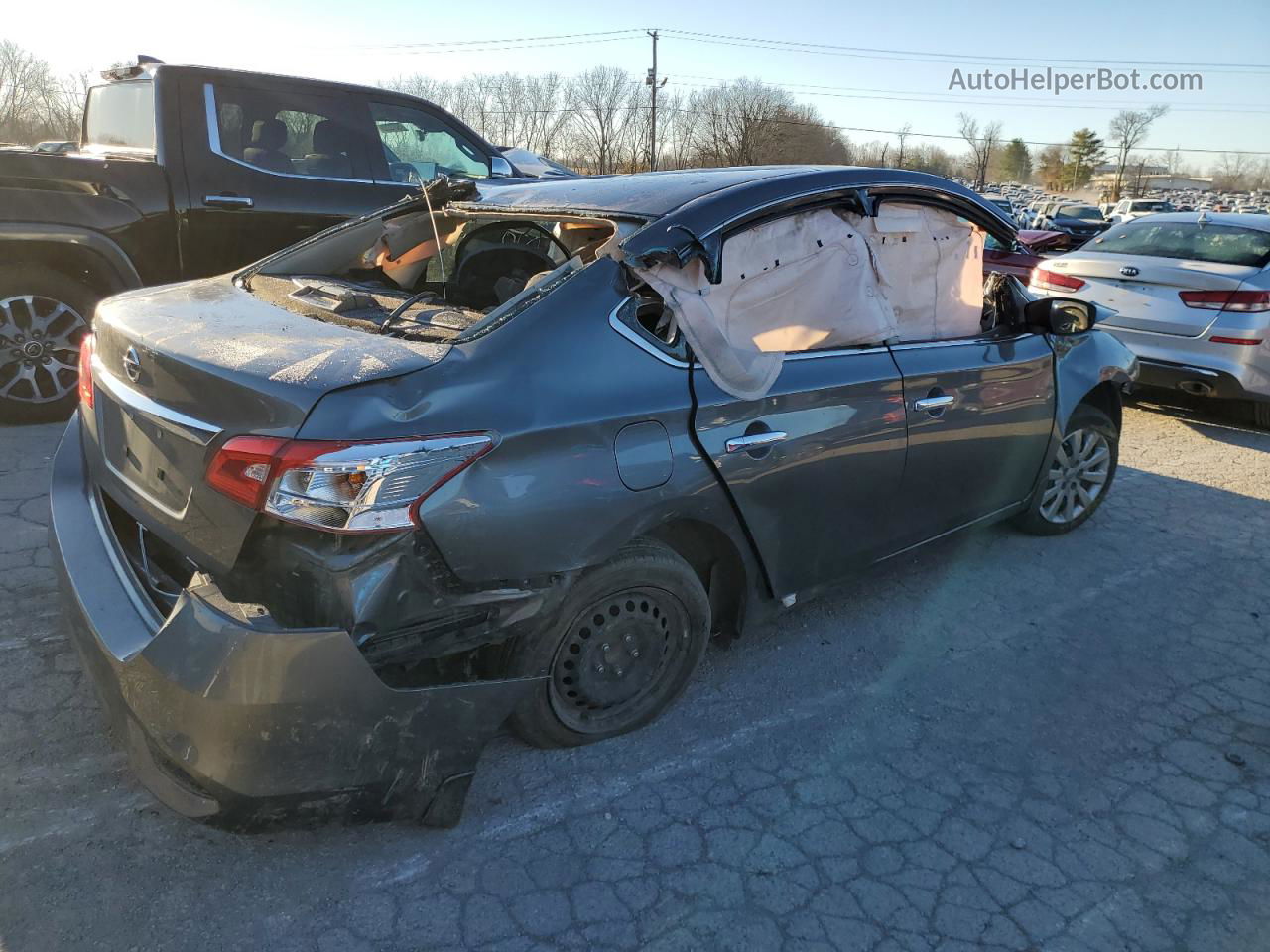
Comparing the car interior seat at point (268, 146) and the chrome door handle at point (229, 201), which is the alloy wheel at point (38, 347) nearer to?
the chrome door handle at point (229, 201)

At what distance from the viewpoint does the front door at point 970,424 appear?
3.32 m

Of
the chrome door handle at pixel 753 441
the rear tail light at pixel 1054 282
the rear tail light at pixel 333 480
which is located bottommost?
the chrome door handle at pixel 753 441

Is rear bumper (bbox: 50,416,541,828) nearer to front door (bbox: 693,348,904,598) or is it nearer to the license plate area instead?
the license plate area

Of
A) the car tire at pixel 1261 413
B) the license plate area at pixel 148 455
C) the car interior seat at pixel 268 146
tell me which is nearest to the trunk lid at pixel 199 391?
the license plate area at pixel 148 455

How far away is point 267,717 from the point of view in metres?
1.93

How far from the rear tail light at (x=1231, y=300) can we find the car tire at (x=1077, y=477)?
9.33 feet

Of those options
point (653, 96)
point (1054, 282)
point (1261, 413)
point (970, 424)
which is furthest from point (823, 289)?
point (653, 96)

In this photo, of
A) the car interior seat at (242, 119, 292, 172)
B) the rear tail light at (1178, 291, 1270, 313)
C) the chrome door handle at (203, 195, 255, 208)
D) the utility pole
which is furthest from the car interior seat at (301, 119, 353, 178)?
the utility pole

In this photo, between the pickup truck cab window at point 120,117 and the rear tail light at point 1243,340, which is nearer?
the pickup truck cab window at point 120,117

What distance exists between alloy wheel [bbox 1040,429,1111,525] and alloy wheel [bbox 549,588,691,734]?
8.42 ft

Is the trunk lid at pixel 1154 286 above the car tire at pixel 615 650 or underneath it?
above

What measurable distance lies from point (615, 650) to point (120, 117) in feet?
18.3

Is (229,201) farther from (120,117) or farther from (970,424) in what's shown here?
(970,424)

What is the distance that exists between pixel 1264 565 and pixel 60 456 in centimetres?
538
